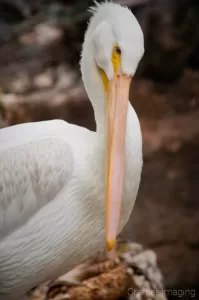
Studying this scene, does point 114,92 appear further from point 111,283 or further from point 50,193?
point 111,283

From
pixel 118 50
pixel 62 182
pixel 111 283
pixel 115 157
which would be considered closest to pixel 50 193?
pixel 62 182

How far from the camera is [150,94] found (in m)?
1.22

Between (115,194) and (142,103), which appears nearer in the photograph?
(115,194)

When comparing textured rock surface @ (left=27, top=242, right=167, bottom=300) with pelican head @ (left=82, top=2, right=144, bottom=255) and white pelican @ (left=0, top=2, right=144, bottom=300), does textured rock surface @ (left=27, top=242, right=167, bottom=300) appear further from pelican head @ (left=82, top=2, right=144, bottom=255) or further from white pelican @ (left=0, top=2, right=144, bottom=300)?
pelican head @ (left=82, top=2, right=144, bottom=255)

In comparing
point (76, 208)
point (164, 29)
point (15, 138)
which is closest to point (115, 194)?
point (76, 208)

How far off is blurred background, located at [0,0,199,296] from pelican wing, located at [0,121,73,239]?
186 mm

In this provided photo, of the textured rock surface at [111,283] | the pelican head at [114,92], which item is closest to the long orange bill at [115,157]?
the pelican head at [114,92]

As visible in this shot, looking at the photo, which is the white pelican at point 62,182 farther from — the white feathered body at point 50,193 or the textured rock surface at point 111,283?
the textured rock surface at point 111,283

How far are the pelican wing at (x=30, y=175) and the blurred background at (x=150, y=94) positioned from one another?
0.61 feet

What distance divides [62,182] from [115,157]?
4.8 inches

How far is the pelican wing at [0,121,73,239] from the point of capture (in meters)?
0.94

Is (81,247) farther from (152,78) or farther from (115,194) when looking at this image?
(152,78)

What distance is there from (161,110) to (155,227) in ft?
0.96

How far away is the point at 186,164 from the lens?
130 cm
